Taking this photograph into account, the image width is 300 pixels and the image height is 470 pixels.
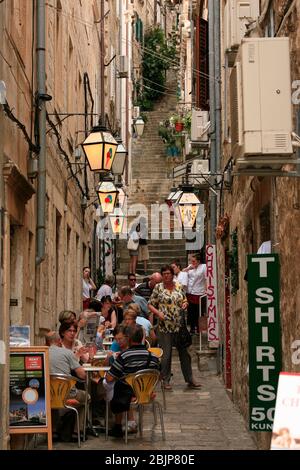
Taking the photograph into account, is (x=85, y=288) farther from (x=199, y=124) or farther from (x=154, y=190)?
(x=154, y=190)

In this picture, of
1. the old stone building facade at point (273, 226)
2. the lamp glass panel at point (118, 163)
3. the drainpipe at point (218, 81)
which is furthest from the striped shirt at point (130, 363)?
the lamp glass panel at point (118, 163)

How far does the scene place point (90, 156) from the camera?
14.0 m

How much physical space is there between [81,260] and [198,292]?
2.80m

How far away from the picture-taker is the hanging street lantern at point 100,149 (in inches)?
546

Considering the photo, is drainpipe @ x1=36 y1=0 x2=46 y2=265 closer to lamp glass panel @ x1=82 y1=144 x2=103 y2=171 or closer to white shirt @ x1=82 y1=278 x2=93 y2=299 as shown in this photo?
lamp glass panel @ x1=82 y1=144 x2=103 y2=171

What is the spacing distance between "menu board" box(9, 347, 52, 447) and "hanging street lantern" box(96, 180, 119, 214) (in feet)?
27.1

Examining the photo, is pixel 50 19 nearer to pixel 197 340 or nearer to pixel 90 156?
pixel 90 156

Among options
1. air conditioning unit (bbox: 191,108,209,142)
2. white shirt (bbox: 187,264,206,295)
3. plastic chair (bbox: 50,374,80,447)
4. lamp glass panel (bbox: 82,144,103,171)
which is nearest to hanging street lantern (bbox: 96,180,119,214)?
white shirt (bbox: 187,264,206,295)

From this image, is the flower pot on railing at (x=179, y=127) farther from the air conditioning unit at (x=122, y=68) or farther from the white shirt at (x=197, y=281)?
the white shirt at (x=197, y=281)

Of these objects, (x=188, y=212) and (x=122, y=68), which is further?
(x=122, y=68)

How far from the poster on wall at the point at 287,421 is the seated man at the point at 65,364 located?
5.45 meters

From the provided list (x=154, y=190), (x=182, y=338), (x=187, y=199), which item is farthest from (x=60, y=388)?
(x=154, y=190)

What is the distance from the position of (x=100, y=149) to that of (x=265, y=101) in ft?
23.0

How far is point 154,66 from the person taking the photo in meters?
52.8
